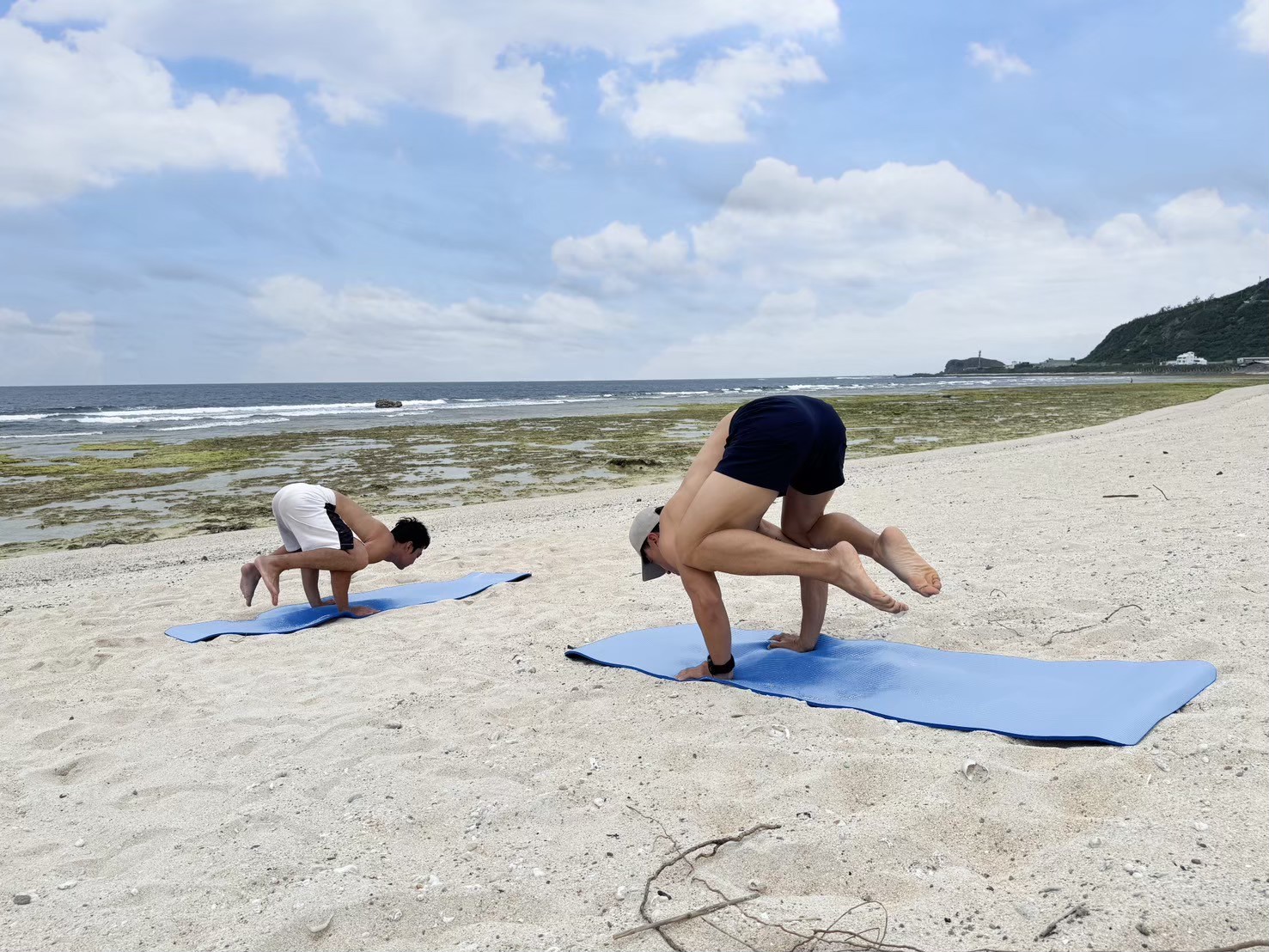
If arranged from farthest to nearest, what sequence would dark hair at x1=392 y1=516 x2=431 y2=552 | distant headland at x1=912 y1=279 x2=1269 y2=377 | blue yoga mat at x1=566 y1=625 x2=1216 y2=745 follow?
1. distant headland at x1=912 y1=279 x2=1269 y2=377
2. dark hair at x1=392 y1=516 x2=431 y2=552
3. blue yoga mat at x1=566 y1=625 x2=1216 y2=745

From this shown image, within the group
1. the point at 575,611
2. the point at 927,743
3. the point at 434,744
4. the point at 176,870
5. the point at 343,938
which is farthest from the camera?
the point at 575,611

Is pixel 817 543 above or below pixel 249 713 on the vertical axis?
above

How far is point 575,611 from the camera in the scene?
5168 millimetres

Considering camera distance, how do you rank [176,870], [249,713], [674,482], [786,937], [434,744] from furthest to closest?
[674,482] < [249,713] < [434,744] < [176,870] < [786,937]

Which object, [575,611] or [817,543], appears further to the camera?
[575,611]

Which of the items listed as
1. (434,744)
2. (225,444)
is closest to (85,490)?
(225,444)

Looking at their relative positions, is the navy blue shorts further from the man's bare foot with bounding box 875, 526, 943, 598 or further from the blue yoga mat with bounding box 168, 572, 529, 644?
the blue yoga mat with bounding box 168, 572, 529, 644

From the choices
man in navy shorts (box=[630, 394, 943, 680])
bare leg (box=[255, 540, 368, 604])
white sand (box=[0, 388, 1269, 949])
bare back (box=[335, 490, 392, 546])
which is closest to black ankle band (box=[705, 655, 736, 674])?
man in navy shorts (box=[630, 394, 943, 680])

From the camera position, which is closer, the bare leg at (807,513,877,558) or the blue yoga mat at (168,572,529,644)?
the bare leg at (807,513,877,558)

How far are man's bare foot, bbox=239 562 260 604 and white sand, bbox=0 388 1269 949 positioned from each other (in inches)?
25.4

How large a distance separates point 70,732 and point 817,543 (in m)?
A: 3.44

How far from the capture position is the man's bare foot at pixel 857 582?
3.08 m

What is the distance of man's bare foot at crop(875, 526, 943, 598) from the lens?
122 inches

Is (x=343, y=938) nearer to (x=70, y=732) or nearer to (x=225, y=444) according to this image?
(x=70, y=732)
